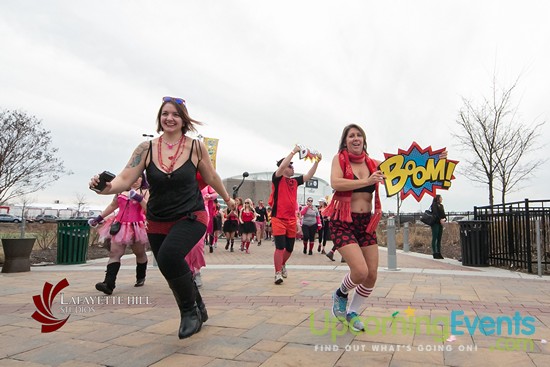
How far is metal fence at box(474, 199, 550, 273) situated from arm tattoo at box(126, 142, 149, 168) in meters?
7.24

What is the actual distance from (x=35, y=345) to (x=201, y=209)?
1.66 m

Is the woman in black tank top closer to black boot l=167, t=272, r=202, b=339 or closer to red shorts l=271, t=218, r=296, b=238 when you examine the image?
black boot l=167, t=272, r=202, b=339

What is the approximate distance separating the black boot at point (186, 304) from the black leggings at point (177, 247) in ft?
0.19

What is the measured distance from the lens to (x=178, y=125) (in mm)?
3479

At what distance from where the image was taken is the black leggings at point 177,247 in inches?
118

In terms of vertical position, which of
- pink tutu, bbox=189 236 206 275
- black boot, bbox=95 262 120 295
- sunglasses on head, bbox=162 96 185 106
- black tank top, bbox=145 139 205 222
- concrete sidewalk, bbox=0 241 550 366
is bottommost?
concrete sidewalk, bbox=0 241 550 366

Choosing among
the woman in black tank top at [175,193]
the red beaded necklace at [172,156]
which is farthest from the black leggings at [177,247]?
the red beaded necklace at [172,156]

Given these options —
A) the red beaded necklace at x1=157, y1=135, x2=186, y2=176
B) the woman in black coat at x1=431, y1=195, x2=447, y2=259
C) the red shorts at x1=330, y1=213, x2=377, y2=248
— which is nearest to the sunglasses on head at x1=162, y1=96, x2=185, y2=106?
the red beaded necklace at x1=157, y1=135, x2=186, y2=176

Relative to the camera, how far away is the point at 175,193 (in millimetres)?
3240

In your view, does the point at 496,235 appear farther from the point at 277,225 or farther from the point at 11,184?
the point at 11,184

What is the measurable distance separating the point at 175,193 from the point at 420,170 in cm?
241

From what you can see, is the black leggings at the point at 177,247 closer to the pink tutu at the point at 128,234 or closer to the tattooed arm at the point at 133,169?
the tattooed arm at the point at 133,169

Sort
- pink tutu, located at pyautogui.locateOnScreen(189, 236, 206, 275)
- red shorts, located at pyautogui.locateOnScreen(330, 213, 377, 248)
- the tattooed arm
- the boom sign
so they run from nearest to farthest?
1. the tattooed arm
2. red shorts, located at pyautogui.locateOnScreen(330, 213, 377, 248)
3. the boom sign
4. pink tutu, located at pyautogui.locateOnScreen(189, 236, 206, 275)

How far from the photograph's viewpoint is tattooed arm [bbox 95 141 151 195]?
3.34 m
